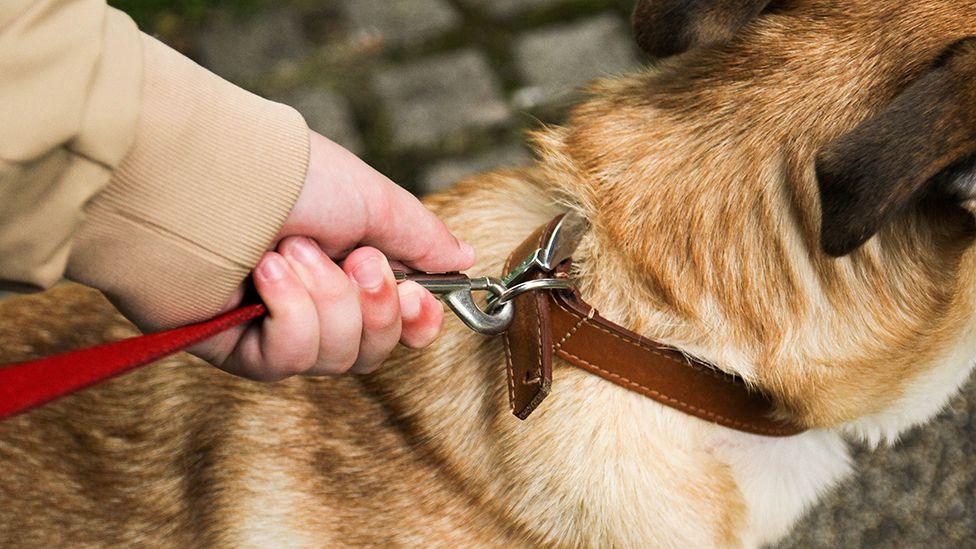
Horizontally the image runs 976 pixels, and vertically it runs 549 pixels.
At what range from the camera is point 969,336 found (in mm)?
1914

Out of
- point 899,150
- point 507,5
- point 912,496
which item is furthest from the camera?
point 507,5

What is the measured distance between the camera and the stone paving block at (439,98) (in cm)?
413

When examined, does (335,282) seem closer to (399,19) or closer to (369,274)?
(369,274)

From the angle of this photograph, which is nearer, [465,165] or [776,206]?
[776,206]

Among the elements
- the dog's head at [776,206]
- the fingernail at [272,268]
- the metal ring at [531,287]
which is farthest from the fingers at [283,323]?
the dog's head at [776,206]

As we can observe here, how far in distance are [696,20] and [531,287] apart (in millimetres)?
644

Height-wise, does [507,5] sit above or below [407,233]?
below

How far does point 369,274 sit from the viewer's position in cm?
166

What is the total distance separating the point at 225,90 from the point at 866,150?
1092 mm

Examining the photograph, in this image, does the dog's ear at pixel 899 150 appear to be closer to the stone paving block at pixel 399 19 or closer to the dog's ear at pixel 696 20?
the dog's ear at pixel 696 20

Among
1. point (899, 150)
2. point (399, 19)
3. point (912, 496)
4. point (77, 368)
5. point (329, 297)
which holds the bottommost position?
point (912, 496)

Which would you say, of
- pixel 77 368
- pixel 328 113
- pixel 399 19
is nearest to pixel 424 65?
pixel 399 19

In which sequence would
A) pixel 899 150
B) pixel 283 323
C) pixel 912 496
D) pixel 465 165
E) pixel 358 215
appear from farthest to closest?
pixel 465 165, pixel 912 496, pixel 358 215, pixel 283 323, pixel 899 150

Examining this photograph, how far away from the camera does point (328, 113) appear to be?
417 centimetres
